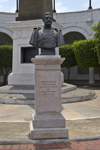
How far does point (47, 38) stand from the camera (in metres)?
4.92

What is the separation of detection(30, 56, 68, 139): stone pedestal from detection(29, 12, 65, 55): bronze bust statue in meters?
0.54

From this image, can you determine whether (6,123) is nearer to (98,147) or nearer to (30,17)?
(98,147)

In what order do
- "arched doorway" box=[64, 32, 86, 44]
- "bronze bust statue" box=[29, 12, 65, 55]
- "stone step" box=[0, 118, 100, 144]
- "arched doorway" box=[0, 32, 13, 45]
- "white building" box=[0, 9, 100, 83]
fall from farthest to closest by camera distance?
"arched doorway" box=[64, 32, 86, 44] → "arched doorway" box=[0, 32, 13, 45] → "white building" box=[0, 9, 100, 83] → "bronze bust statue" box=[29, 12, 65, 55] → "stone step" box=[0, 118, 100, 144]

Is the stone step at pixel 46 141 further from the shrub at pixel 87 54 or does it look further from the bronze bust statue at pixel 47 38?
the shrub at pixel 87 54

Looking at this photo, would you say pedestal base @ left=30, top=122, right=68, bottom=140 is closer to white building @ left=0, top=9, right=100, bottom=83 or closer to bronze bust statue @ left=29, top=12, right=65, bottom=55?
bronze bust statue @ left=29, top=12, right=65, bottom=55

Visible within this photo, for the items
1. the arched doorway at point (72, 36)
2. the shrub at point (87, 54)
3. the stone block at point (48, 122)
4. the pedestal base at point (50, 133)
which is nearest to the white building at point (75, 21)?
the arched doorway at point (72, 36)

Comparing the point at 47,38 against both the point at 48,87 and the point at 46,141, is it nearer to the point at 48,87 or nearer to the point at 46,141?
the point at 48,87

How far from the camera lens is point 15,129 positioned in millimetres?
4902

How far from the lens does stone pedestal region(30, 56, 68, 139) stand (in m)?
4.50

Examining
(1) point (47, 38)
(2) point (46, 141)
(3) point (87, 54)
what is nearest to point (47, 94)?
(2) point (46, 141)

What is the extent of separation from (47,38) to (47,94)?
4.99ft

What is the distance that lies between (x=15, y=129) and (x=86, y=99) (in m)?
5.98

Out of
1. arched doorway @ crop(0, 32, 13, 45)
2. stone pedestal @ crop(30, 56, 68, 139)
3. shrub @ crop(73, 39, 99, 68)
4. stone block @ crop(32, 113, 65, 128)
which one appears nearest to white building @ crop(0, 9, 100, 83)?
arched doorway @ crop(0, 32, 13, 45)

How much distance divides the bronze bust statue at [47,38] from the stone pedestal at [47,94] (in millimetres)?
537
